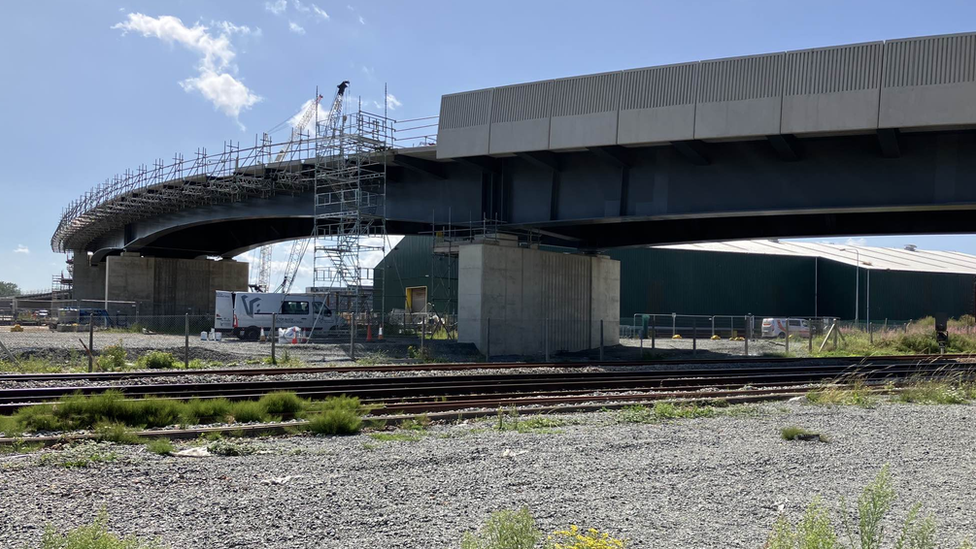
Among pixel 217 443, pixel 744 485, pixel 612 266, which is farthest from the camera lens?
pixel 612 266

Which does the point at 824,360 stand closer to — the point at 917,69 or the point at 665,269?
the point at 917,69

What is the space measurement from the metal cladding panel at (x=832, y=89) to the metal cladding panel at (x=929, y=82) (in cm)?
35

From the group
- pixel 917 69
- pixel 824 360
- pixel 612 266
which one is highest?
pixel 917 69

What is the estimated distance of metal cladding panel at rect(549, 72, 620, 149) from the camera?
26312 mm

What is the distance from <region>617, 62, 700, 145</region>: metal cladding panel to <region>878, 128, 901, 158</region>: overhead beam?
5.10 metres

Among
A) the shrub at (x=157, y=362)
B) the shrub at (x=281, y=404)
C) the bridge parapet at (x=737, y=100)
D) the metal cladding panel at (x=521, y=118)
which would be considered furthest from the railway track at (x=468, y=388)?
the metal cladding panel at (x=521, y=118)

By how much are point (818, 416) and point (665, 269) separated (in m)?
49.2

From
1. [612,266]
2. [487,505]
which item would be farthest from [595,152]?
[487,505]

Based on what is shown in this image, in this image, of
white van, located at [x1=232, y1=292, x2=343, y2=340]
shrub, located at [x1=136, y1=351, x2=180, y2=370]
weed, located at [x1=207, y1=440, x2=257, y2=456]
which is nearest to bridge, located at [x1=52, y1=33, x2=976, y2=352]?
white van, located at [x1=232, y1=292, x2=343, y2=340]

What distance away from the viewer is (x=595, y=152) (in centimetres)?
2716

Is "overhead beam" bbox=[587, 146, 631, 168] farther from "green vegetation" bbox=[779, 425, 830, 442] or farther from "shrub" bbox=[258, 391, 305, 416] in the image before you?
"green vegetation" bbox=[779, 425, 830, 442]

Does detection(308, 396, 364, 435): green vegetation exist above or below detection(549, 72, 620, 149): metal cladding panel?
below

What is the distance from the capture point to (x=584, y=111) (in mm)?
26953

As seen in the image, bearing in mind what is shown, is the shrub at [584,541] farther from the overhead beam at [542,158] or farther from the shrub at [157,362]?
the overhead beam at [542,158]
